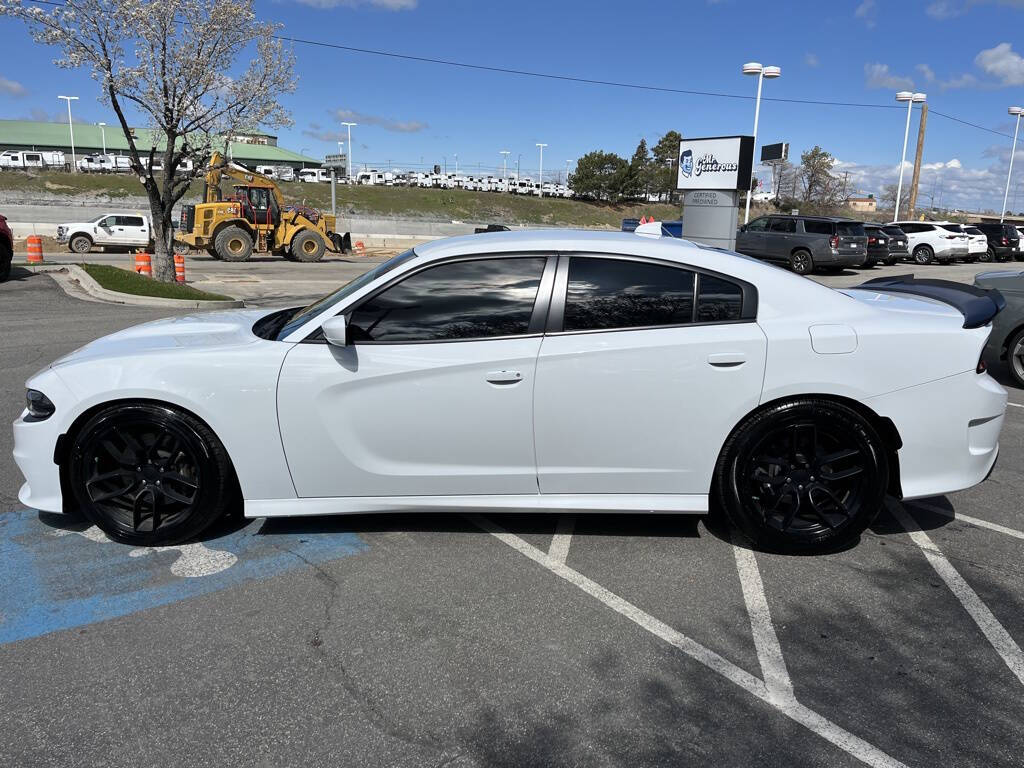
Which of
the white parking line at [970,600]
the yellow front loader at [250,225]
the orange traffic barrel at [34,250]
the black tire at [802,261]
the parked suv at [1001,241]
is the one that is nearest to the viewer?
the white parking line at [970,600]

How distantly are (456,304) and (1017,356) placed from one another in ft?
23.0

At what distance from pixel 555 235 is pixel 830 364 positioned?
1509 millimetres

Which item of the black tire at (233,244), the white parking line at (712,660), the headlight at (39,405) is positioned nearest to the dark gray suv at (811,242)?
the black tire at (233,244)

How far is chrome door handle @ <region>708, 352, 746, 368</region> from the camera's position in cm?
358

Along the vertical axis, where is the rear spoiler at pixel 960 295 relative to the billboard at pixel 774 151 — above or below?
below

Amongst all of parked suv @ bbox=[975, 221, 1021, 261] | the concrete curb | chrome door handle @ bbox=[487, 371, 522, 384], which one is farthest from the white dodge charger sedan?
parked suv @ bbox=[975, 221, 1021, 261]

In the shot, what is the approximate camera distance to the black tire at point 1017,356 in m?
7.91

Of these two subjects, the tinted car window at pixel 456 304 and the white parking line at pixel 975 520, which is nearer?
the tinted car window at pixel 456 304

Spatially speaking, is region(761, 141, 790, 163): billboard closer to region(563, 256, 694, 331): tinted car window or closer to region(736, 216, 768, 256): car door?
region(736, 216, 768, 256): car door

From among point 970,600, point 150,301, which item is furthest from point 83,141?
point 970,600

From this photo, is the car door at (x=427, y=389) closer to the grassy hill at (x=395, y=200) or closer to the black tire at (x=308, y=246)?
the black tire at (x=308, y=246)

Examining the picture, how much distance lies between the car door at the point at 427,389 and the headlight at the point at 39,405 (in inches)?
46.3

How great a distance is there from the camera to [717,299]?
3703mm

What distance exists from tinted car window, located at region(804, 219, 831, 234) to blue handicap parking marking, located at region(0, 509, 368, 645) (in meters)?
22.2
